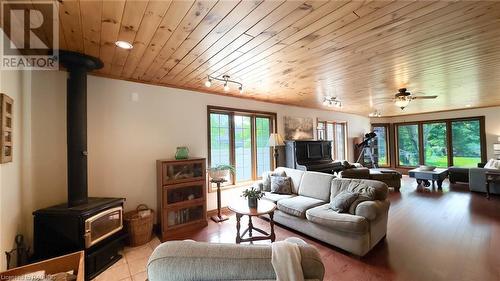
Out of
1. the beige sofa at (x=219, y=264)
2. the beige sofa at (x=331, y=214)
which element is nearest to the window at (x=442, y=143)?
the beige sofa at (x=331, y=214)

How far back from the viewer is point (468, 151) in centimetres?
699

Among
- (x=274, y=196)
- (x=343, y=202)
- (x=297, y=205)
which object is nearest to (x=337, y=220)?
(x=343, y=202)

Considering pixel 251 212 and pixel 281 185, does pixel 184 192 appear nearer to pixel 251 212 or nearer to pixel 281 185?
pixel 251 212

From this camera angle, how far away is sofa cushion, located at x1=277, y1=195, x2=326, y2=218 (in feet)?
9.93

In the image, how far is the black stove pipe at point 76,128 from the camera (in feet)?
7.78

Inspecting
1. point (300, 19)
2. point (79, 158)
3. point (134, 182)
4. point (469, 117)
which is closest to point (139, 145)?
point (134, 182)

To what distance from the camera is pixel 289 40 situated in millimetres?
2041

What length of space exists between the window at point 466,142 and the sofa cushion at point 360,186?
22.4 feet

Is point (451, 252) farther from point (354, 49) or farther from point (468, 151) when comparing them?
point (468, 151)

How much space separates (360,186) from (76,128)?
377 centimetres

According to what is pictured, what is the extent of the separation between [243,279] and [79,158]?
254 centimetres

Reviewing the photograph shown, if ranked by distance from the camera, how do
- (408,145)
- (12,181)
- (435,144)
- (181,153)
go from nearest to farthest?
(12,181) → (181,153) → (435,144) → (408,145)

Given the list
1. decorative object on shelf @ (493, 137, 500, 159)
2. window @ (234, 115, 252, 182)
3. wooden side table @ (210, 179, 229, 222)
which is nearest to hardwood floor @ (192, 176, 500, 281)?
wooden side table @ (210, 179, 229, 222)

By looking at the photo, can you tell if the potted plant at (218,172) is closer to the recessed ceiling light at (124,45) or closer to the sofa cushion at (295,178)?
the sofa cushion at (295,178)
